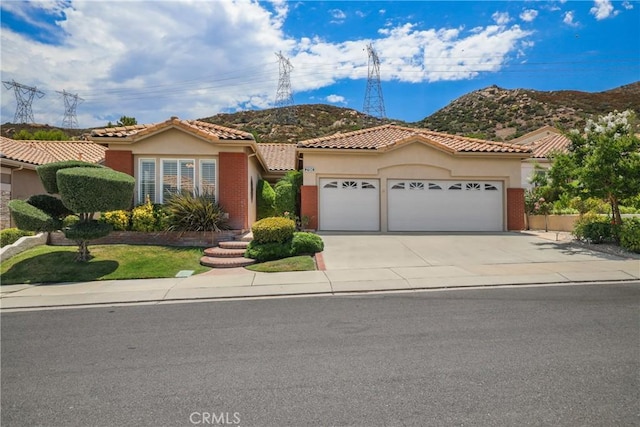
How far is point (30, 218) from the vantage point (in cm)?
1079

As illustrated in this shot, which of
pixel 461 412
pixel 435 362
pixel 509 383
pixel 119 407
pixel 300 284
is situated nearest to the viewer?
pixel 461 412

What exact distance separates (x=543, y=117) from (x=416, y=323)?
190ft

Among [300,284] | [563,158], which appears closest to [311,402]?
[300,284]

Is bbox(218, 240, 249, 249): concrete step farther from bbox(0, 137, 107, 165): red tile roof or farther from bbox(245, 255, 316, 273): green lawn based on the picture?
bbox(0, 137, 107, 165): red tile roof

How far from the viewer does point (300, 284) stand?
29.2 ft

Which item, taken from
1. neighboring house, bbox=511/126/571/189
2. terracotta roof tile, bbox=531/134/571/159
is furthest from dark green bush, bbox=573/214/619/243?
terracotta roof tile, bbox=531/134/571/159

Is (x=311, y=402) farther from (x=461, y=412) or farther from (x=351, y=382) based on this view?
(x=461, y=412)

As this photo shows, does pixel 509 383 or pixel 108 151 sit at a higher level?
pixel 108 151

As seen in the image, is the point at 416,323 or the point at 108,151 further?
the point at 108,151

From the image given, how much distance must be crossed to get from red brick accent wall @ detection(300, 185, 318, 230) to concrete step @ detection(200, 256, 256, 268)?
19.5 feet

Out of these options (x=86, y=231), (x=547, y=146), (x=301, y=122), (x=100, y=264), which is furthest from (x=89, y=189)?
(x=301, y=122)

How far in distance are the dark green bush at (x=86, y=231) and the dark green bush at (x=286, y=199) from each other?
7941 millimetres

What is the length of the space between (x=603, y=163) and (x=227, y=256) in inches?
535

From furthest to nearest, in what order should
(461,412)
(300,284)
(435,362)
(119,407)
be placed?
(300,284), (435,362), (119,407), (461,412)
